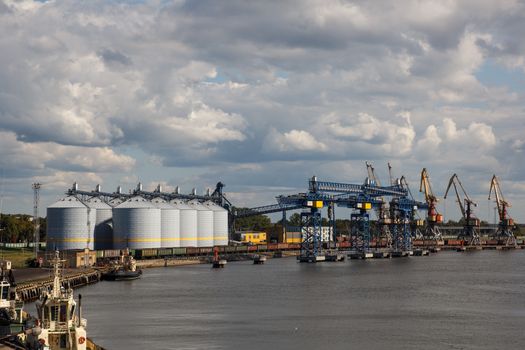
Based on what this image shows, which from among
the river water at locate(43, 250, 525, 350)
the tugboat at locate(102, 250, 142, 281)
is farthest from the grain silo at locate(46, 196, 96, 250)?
the river water at locate(43, 250, 525, 350)

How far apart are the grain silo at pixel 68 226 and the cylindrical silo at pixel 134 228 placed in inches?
271

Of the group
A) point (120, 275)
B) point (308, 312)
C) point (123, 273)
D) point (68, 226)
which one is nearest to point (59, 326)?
point (308, 312)

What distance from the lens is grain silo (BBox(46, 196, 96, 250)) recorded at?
187 meters

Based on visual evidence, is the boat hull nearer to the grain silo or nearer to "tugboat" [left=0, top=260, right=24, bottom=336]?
the grain silo

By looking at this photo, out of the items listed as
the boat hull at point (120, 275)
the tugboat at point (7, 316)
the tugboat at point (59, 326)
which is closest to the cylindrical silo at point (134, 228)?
the boat hull at point (120, 275)

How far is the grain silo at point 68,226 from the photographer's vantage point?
7377 inches

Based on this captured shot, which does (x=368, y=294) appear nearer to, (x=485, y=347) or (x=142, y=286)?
(x=142, y=286)

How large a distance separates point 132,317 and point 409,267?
366ft

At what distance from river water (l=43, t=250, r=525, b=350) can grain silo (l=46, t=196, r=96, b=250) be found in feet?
144

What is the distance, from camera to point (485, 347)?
Answer: 67250 mm

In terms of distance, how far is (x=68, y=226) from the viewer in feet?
619

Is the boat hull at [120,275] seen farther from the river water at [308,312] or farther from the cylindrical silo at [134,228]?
the cylindrical silo at [134,228]

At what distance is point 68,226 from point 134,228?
1594 centimetres

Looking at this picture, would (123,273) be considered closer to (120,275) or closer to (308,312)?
(120,275)
